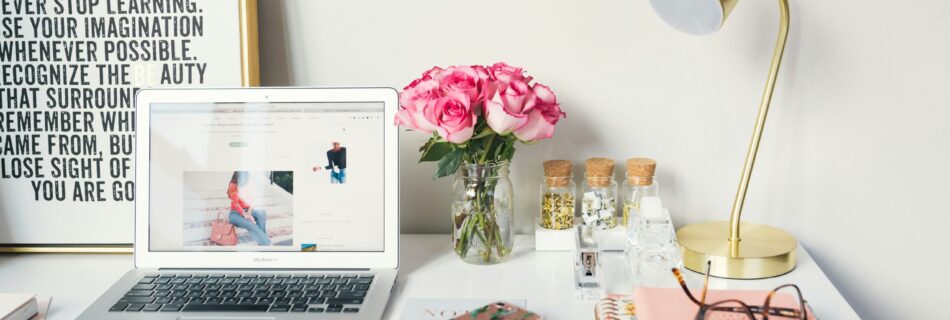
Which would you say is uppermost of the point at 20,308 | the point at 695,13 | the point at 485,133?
the point at 695,13

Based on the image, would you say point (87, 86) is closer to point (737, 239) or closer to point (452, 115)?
point (452, 115)

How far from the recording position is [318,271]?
1040 mm

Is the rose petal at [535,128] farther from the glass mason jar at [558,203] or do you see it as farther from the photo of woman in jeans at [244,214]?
the photo of woman in jeans at [244,214]

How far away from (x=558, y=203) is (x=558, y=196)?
10mm

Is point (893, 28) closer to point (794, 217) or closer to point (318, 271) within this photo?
point (794, 217)

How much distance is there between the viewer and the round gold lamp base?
1.02 metres

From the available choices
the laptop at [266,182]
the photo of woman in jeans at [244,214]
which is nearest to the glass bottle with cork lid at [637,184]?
the laptop at [266,182]

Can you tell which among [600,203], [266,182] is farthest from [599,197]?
[266,182]

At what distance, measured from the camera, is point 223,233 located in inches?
41.4

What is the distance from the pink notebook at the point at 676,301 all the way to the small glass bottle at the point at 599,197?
251mm

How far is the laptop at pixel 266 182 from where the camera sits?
104 centimetres

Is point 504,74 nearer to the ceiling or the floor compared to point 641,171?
nearer to the ceiling

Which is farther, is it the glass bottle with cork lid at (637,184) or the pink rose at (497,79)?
the glass bottle with cork lid at (637,184)

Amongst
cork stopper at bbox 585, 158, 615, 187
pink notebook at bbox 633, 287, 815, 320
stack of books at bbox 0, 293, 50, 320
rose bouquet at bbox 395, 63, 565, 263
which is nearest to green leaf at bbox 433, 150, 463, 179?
rose bouquet at bbox 395, 63, 565, 263
